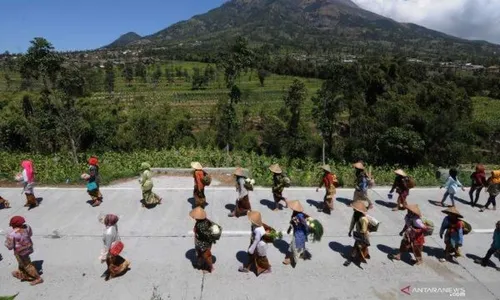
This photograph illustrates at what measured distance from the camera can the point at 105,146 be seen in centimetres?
3372

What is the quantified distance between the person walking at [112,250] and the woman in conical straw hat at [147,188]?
2.57 m

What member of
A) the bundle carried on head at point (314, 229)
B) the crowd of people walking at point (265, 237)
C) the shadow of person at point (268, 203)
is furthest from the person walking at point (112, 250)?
the shadow of person at point (268, 203)

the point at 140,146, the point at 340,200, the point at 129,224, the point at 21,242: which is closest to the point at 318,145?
the point at 140,146

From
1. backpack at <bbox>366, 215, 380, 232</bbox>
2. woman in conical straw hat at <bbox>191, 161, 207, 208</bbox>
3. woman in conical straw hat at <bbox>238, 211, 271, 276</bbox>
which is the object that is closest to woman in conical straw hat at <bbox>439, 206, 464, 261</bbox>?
backpack at <bbox>366, 215, 380, 232</bbox>

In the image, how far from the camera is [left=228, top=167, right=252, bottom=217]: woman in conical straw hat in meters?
8.85

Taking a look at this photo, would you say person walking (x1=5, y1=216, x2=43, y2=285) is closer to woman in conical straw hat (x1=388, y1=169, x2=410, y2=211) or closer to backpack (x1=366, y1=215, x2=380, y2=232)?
backpack (x1=366, y1=215, x2=380, y2=232)

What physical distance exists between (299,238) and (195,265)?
195cm

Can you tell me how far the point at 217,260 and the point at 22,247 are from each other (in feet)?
10.8

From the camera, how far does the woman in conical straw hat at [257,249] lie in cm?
669

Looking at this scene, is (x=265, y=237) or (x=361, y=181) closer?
(x=265, y=237)

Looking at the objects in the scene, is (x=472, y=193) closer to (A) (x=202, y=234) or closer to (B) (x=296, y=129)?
(A) (x=202, y=234)

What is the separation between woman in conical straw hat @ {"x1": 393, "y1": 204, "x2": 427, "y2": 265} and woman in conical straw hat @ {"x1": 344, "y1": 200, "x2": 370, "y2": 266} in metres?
0.79

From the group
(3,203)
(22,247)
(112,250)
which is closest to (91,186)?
(3,203)

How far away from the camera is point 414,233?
725cm
